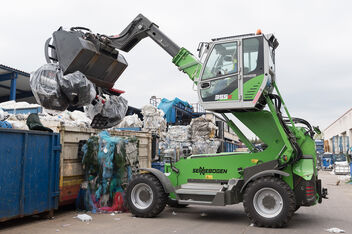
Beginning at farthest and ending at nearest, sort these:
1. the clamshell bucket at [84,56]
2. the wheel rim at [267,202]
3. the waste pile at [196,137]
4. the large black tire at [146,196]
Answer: the waste pile at [196,137] → the large black tire at [146,196] → the clamshell bucket at [84,56] → the wheel rim at [267,202]

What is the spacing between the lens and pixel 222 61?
7.32 metres

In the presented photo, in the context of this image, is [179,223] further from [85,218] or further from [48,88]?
[48,88]

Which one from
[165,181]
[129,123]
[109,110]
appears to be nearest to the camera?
[109,110]

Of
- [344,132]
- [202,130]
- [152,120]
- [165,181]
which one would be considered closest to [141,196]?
[165,181]

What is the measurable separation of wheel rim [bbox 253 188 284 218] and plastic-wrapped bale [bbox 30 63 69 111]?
13.1 feet

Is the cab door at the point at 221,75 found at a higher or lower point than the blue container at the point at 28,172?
higher

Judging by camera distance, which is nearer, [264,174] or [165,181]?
[264,174]

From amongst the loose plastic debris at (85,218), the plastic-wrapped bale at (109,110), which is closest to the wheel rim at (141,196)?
the loose plastic debris at (85,218)

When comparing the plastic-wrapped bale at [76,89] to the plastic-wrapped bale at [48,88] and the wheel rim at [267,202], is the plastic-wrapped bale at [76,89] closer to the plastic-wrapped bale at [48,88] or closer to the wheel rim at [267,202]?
the plastic-wrapped bale at [48,88]

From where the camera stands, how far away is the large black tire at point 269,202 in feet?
20.5

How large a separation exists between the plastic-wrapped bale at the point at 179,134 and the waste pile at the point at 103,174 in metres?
11.6

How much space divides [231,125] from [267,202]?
1.96 meters

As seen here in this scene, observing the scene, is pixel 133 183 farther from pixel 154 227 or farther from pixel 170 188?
pixel 154 227

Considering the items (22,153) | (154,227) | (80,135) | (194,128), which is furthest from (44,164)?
(194,128)
